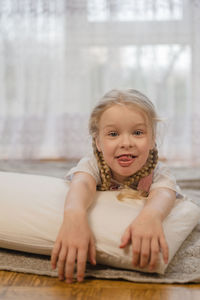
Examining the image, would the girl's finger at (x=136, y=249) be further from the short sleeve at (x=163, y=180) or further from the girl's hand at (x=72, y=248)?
the short sleeve at (x=163, y=180)

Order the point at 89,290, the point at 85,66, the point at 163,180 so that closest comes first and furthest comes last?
the point at 89,290 → the point at 163,180 → the point at 85,66

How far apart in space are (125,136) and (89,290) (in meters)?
0.42

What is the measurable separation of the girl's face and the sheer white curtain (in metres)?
1.50

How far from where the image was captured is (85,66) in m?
2.76

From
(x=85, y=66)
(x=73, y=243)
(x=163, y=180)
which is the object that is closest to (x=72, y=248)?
(x=73, y=243)

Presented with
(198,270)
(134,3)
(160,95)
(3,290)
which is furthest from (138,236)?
(134,3)

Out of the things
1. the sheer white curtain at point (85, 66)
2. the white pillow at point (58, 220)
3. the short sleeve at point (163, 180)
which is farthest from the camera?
the sheer white curtain at point (85, 66)

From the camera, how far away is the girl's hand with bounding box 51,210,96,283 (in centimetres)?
93

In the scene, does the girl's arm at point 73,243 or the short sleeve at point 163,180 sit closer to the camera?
the girl's arm at point 73,243

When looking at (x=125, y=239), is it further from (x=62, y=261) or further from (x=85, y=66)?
(x=85, y=66)

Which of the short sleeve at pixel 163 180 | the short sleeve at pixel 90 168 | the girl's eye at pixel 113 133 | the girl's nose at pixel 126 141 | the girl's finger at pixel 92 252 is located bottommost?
the girl's finger at pixel 92 252

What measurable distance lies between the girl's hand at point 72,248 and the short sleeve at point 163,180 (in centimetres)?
32

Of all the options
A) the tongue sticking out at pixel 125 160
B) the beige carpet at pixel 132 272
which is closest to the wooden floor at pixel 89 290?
the beige carpet at pixel 132 272

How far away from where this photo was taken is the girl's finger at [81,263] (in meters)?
0.92
